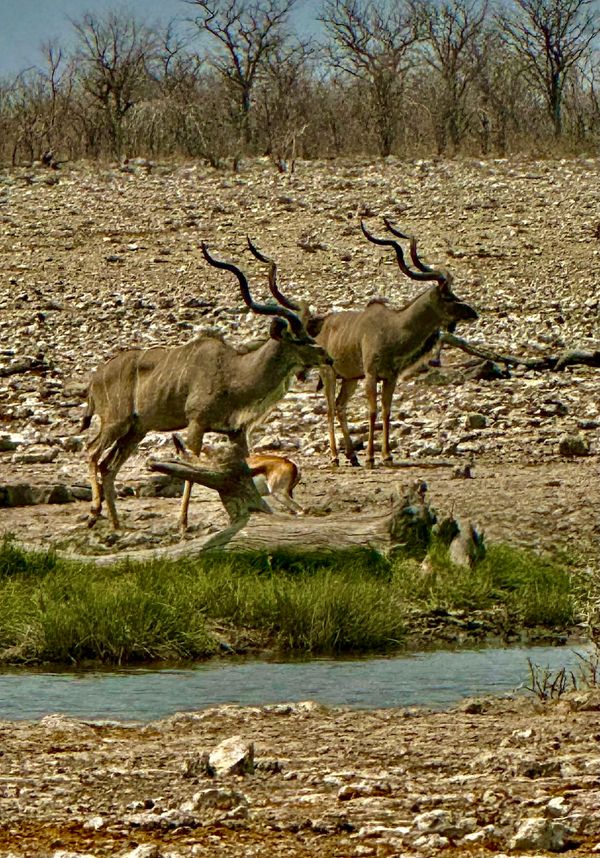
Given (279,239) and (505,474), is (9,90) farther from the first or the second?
(505,474)

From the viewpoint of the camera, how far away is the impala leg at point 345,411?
603 inches

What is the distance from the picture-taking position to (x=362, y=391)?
18719mm

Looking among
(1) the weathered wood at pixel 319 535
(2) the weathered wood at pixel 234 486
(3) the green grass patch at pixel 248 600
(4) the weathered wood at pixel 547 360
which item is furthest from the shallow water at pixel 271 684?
(4) the weathered wood at pixel 547 360

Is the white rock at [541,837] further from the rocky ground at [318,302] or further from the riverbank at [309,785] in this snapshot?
the rocky ground at [318,302]

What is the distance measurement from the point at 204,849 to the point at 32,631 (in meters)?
4.82

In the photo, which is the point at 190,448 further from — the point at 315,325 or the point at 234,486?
the point at 315,325

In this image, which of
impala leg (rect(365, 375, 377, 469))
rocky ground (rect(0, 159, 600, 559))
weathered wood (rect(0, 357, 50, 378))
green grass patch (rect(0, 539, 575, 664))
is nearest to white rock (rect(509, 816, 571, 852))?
green grass patch (rect(0, 539, 575, 664))

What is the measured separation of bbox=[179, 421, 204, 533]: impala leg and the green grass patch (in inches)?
50.8

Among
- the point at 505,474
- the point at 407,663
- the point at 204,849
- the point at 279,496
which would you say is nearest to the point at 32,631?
the point at 407,663

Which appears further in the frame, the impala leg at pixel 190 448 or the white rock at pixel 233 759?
the impala leg at pixel 190 448

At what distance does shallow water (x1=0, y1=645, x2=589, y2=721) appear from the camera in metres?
7.61

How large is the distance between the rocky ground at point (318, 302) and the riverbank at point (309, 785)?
208 inches

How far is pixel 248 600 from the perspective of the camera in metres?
9.62

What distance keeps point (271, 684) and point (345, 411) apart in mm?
7936
